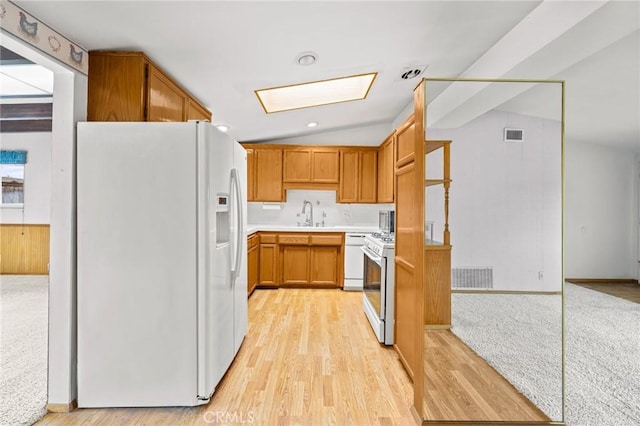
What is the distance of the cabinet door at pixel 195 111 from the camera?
112 inches

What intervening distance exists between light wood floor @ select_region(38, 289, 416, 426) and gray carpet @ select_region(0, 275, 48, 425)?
209 mm

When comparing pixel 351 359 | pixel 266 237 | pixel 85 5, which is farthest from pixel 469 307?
pixel 266 237

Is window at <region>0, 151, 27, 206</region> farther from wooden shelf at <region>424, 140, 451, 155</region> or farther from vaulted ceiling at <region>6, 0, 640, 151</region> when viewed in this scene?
wooden shelf at <region>424, 140, 451, 155</region>

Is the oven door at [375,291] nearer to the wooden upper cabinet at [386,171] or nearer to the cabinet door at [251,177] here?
the wooden upper cabinet at [386,171]

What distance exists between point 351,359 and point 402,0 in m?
2.61

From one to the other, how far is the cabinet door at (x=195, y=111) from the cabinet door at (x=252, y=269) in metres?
1.86

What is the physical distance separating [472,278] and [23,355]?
3.56 metres

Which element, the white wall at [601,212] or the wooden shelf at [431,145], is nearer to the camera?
the wooden shelf at [431,145]

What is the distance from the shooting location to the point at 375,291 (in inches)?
126

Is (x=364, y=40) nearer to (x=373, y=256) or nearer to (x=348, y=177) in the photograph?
(x=373, y=256)

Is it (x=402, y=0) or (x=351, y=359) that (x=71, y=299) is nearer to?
(x=351, y=359)

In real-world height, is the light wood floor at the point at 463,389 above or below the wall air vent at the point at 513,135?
below

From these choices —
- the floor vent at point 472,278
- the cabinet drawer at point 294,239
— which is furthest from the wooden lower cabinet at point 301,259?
the floor vent at point 472,278

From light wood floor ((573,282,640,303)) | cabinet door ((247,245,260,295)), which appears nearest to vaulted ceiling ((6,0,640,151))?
cabinet door ((247,245,260,295))
